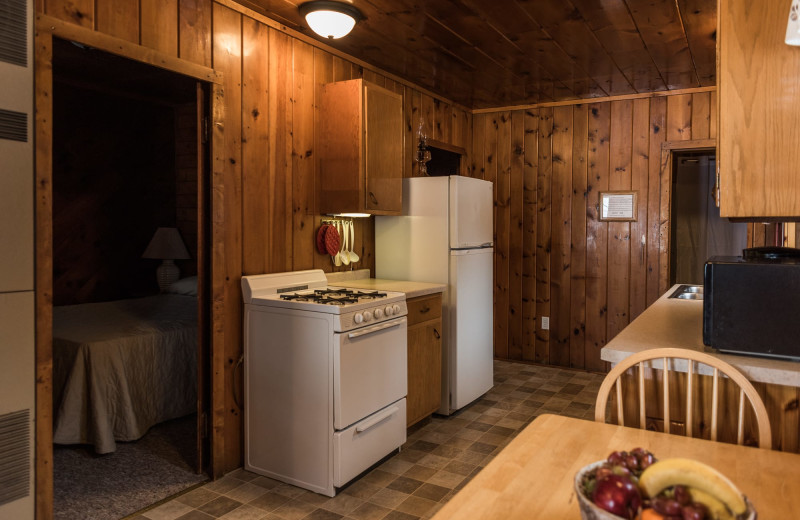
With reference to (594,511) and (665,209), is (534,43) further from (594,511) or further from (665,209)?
(594,511)

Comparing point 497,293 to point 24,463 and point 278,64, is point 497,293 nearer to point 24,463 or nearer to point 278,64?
point 278,64

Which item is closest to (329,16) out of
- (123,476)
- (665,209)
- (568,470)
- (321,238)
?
(321,238)

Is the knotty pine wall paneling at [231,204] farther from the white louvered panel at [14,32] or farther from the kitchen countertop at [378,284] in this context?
the white louvered panel at [14,32]

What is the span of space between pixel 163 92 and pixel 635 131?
13.0 ft

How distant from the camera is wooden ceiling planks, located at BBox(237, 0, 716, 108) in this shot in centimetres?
279

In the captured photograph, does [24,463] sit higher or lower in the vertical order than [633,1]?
lower

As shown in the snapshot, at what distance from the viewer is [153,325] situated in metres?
3.42

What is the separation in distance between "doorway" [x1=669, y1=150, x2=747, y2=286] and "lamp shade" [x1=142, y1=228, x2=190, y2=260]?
16.9ft

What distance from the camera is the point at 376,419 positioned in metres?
2.79

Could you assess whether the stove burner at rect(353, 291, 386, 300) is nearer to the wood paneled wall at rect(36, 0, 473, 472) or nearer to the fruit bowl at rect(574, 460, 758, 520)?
the wood paneled wall at rect(36, 0, 473, 472)

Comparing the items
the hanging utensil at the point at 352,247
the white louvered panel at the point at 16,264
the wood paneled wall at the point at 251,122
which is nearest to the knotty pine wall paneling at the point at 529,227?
the hanging utensil at the point at 352,247

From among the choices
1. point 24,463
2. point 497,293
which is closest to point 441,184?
point 497,293

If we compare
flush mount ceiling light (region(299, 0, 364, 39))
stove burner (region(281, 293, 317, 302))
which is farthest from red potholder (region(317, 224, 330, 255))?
flush mount ceiling light (region(299, 0, 364, 39))

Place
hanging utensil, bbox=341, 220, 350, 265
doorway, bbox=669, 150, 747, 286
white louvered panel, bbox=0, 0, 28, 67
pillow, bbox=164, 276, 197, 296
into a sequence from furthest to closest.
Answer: doorway, bbox=669, 150, 747, 286 < pillow, bbox=164, 276, 197, 296 < hanging utensil, bbox=341, 220, 350, 265 < white louvered panel, bbox=0, 0, 28, 67
